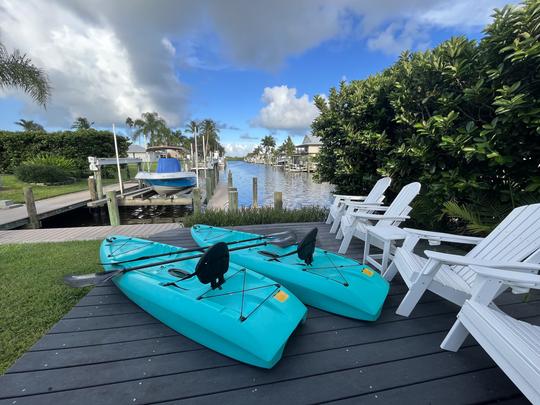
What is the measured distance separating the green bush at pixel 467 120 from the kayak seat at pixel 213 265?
114 inches

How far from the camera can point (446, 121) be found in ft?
10.5

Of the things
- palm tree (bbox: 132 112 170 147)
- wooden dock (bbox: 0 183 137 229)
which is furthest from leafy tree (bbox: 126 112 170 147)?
wooden dock (bbox: 0 183 137 229)

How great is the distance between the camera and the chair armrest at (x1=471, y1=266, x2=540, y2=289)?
4.47ft

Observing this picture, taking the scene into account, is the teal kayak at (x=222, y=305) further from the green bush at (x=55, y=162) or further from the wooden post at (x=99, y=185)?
the green bush at (x=55, y=162)

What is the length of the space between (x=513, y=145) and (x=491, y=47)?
112cm

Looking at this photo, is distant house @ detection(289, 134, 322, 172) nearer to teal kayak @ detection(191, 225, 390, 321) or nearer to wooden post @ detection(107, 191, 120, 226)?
wooden post @ detection(107, 191, 120, 226)

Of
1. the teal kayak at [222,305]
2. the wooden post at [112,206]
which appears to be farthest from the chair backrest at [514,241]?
the wooden post at [112,206]

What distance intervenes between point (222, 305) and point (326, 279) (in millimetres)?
938

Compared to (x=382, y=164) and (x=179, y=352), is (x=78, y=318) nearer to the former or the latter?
(x=179, y=352)

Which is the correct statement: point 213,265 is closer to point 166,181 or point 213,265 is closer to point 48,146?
point 166,181

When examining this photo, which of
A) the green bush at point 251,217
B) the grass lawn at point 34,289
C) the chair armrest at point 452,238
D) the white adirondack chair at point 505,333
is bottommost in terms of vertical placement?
the grass lawn at point 34,289

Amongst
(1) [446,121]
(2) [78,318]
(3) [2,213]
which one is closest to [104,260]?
(2) [78,318]

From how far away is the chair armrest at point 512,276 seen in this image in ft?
4.47

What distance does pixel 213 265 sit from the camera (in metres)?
2.02
